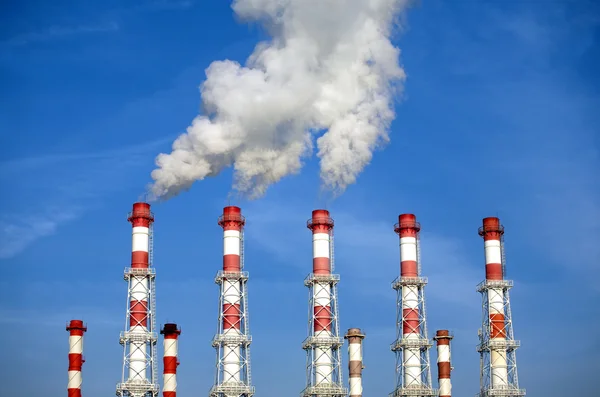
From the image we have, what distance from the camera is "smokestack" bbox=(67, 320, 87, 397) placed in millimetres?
76250

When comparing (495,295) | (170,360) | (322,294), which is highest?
(495,295)

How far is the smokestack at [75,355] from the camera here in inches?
3002

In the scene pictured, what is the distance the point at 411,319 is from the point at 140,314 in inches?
813

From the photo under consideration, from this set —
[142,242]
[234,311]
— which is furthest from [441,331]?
[142,242]

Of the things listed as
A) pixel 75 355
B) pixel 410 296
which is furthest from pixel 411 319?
pixel 75 355

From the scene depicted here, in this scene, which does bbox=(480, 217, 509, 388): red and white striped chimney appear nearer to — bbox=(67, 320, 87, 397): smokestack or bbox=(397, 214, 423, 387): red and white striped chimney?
bbox=(397, 214, 423, 387): red and white striped chimney

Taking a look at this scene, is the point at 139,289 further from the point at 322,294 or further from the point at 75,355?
the point at 322,294

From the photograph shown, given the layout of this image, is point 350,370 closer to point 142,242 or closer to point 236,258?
point 236,258

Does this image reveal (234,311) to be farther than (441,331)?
No

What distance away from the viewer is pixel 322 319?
3098 inches

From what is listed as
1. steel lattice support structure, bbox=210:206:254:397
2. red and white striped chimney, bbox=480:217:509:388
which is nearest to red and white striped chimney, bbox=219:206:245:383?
steel lattice support structure, bbox=210:206:254:397

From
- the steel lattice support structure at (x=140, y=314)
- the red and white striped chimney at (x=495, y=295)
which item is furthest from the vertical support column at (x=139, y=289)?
the red and white striped chimney at (x=495, y=295)

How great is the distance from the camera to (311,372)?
78.1 metres

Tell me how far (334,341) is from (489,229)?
1646 centimetres
